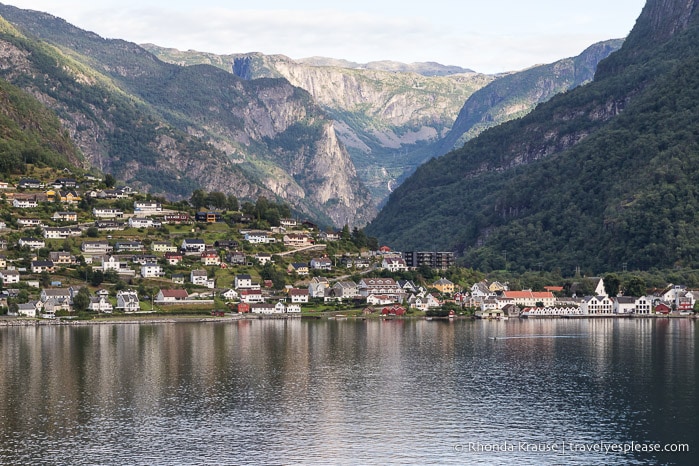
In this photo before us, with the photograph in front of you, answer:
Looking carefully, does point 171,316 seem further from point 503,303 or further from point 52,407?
point 52,407

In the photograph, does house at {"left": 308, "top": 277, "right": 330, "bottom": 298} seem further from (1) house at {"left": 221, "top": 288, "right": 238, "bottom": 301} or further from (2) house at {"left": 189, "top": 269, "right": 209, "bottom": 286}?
(2) house at {"left": 189, "top": 269, "right": 209, "bottom": 286}

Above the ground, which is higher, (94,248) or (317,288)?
(94,248)

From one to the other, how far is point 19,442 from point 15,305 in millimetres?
92592

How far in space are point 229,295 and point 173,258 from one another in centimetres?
1916

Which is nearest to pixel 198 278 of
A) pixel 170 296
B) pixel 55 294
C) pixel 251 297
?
pixel 251 297

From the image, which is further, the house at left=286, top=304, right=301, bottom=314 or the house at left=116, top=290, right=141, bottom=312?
the house at left=286, top=304, right=301, bottom=314

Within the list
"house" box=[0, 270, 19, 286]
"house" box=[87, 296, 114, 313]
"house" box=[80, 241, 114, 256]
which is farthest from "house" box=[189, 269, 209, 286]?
"house" box=[0, 270, 19, 286]

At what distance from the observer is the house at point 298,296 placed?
185m

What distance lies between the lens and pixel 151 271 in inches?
7343

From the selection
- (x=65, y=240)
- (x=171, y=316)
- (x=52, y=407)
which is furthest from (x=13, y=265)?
(x=52, y=407)

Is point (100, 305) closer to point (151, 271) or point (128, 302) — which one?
point (128, 302)

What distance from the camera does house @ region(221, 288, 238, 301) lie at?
180 metres

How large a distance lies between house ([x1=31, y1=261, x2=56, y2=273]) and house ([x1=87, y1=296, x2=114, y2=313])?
49.7 feet

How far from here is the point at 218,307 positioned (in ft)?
573
